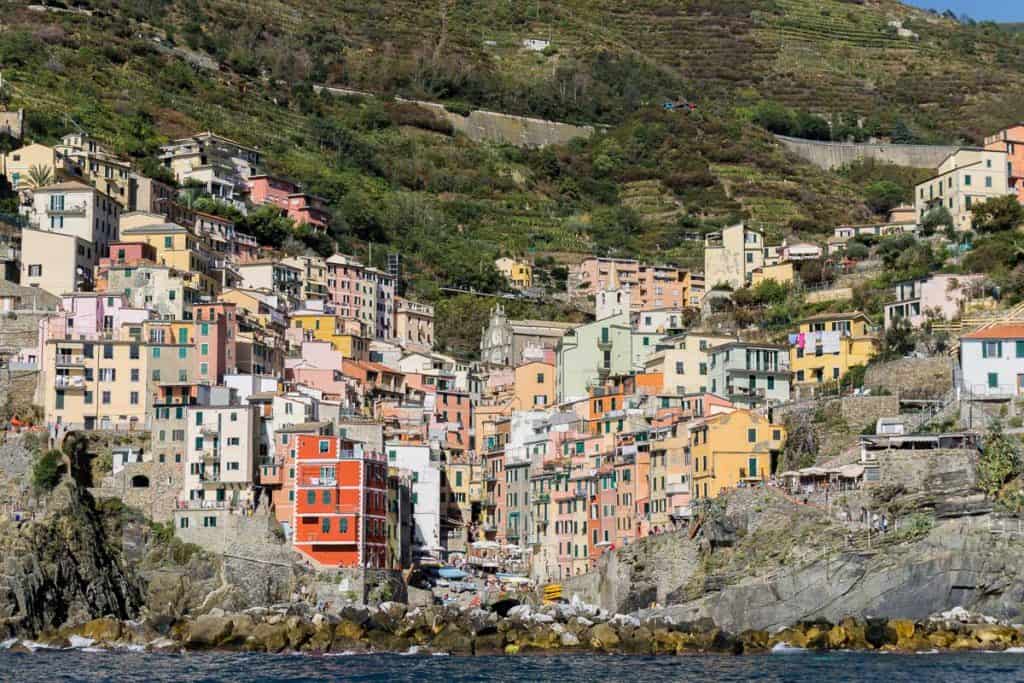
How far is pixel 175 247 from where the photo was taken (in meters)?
93.8

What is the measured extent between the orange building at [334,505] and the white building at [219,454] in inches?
92.0

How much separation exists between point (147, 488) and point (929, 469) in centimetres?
2981

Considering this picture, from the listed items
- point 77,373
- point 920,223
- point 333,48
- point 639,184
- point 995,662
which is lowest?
point 995,662

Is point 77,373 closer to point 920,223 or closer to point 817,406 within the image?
point 817,406

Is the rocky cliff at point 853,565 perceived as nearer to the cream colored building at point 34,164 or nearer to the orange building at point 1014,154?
the orange building at point 1014,154

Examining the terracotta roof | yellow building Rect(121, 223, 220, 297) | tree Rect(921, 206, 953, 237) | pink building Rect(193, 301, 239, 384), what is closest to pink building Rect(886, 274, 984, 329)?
the terracotta roof

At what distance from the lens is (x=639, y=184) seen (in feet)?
489

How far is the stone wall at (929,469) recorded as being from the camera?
66.6 m

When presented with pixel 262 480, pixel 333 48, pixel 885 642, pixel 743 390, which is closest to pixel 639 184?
pixel 333 48

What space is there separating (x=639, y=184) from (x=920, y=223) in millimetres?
48442

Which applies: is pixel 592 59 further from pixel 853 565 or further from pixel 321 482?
pixel 853 565

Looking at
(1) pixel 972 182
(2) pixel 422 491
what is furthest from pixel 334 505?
(1) pixel 972 182

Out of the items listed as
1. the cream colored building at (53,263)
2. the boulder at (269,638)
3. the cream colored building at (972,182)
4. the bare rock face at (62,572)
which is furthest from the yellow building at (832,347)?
the cream colored building at (53,263)

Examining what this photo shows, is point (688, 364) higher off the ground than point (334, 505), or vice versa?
point (688, 364)
